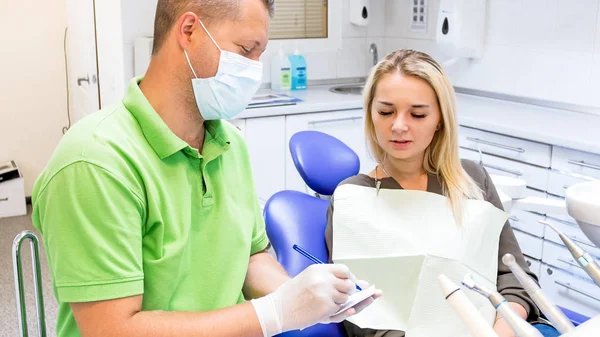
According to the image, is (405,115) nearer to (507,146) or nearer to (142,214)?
(142,214)

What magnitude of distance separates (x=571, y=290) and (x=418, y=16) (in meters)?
1.89

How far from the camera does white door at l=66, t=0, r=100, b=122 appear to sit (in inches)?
138

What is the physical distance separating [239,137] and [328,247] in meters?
0.39

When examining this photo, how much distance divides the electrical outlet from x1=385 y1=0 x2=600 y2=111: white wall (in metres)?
0.12

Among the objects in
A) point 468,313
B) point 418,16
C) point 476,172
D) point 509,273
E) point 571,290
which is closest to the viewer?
point 468,313

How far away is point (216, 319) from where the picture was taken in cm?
113

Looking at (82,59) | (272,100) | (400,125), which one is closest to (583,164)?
(400,125)

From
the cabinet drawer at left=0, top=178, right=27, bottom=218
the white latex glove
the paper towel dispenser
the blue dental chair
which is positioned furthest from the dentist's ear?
the cabinet drawer at left=0, top=178, right=27, bottom=218

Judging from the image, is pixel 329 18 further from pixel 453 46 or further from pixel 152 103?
pixel 152 103

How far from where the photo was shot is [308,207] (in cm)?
175

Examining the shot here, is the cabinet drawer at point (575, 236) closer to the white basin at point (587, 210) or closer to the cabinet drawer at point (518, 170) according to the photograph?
the cabinet drawer at point (518, 170)

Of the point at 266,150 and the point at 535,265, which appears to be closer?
the point at 535,265

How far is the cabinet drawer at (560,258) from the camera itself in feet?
8.91

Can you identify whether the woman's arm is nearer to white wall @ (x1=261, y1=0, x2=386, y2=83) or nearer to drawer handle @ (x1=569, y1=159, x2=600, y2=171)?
drawer handle @ (x1=569, y1=159, x2=600, y2=171)
